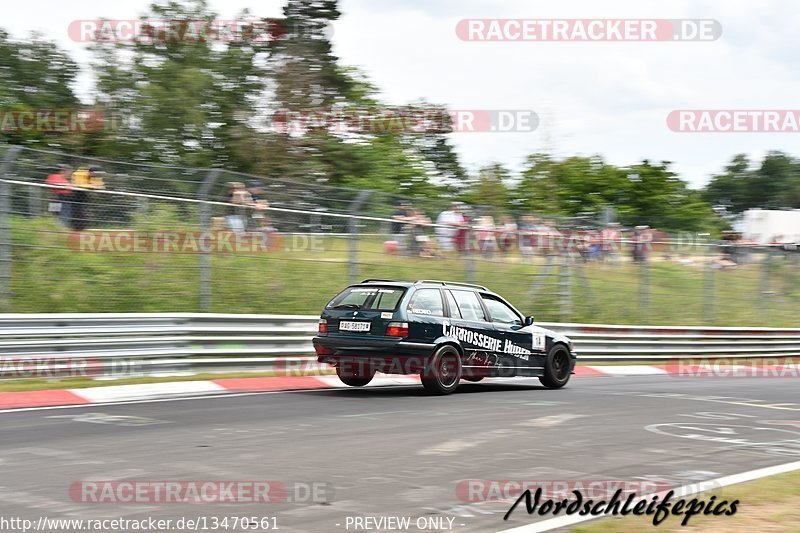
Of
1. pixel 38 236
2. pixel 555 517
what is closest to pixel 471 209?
pixel 38 236

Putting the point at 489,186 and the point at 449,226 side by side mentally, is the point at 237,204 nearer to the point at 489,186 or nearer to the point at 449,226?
the point at 449,226

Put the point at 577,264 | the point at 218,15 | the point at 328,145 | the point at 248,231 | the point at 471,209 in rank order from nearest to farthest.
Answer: the point at 248,231, the point at 471,209, the point at 577,264, the point at 328,145, the point at 218,15

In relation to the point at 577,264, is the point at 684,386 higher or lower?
lower

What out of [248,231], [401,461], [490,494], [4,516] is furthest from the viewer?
[248,231]

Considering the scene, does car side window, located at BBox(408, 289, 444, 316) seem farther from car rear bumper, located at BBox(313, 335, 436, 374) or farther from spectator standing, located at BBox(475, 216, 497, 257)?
spectator standing, located at BBox(475, 216, 497, 257)

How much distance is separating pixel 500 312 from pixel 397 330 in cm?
237

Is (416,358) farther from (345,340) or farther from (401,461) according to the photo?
(401,461)

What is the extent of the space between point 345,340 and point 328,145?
139 ft

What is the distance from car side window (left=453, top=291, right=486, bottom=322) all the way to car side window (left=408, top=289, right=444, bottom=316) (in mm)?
392

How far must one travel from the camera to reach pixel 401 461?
7.98 metres

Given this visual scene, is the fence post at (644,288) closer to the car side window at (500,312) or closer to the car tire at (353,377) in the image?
the car side window at (500,312)

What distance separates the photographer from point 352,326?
13.2m

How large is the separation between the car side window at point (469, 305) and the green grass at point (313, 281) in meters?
3.50

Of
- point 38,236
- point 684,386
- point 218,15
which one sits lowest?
→ point 684,386
